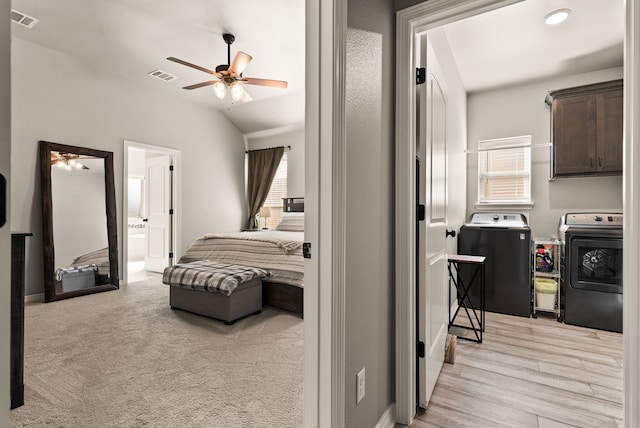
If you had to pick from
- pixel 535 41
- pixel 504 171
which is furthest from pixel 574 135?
pixel 535 41

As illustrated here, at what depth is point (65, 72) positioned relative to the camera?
12.6ft

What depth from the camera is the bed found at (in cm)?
319

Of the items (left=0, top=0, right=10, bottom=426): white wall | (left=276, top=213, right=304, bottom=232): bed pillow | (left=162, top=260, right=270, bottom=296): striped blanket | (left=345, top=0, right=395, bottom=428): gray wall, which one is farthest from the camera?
(left=276, top=213, right=304, bottom=232): bed pillow

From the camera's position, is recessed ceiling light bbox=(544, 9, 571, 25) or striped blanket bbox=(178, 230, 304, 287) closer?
recessed ceiling light bbox=(544, 9, 571, 25)

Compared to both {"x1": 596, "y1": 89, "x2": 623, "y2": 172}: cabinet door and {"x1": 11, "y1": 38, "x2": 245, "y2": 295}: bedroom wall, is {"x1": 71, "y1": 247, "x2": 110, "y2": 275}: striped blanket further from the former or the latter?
{"x1": 596, "y1": 89, "x2": 623, "y2": 172}: cabinet door

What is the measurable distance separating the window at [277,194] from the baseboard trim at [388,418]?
16.5 feet

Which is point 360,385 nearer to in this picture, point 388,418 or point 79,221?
point 388,418

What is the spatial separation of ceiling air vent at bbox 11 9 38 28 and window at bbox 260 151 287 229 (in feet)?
12.8

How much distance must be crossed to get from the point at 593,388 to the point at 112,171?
215 inches

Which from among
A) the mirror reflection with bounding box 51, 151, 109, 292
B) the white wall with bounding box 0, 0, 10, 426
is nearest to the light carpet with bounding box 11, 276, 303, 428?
the mirror reflection with bounding box 51, 151, 109, 292

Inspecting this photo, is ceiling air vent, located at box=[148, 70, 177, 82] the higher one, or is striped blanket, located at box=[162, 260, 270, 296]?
ceiling air vent, located at box=[148, 70, 177, 82]

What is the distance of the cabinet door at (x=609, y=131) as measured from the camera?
3.17 m

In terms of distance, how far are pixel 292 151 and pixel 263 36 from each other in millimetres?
2856


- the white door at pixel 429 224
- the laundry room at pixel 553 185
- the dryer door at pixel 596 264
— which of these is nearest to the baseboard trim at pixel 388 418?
the white door at pixel 429 224
